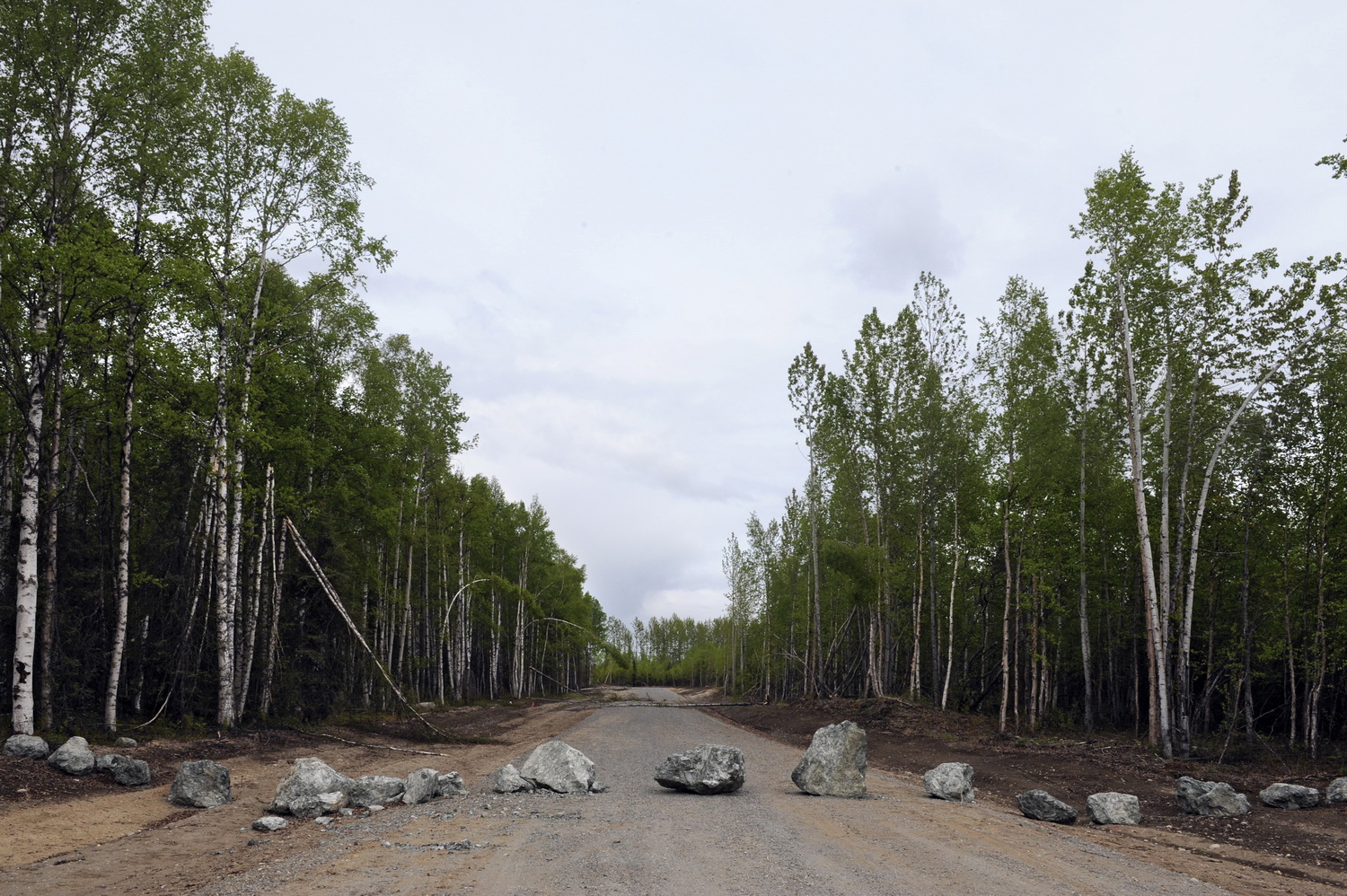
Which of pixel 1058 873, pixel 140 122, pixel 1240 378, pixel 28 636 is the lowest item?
pixel 1058 873

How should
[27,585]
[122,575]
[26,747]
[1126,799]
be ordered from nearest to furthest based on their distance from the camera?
[1126,799], [26,747], [27,585], [122,575]

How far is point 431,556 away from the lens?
36844mm

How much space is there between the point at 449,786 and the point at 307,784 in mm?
2099

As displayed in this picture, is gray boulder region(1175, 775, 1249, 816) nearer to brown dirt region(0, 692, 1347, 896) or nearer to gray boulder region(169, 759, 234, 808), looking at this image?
brown dirt region(0, 692, 1347, 896)

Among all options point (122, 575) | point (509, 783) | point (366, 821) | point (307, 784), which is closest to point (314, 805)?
point (307, 784)

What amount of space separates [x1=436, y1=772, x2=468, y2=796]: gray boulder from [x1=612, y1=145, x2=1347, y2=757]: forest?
15577 mm

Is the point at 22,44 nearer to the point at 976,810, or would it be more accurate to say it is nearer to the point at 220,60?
the point at 220,60

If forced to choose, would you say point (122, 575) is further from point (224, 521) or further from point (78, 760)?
point (78, 760)

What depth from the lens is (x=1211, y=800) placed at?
11383mm

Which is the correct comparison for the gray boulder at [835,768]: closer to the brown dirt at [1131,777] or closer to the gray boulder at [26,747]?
the brown dirt at [1131,777]

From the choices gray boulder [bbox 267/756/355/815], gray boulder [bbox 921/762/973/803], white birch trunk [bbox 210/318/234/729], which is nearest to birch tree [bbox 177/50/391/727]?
white birch trunk [bbox 210/318/234/729]

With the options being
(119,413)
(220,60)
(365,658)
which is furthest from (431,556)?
(220,60)

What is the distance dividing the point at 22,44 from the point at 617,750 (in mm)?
19376

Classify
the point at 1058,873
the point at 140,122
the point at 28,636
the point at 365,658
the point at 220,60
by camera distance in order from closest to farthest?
the point at 1058,873 < the point at 28,636 < the point at 140,122 < the point at 220,60 < the point at 365,658
